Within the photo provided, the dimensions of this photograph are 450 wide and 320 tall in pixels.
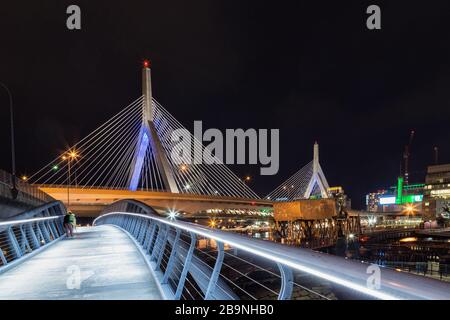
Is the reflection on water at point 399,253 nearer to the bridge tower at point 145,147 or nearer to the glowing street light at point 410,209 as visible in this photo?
the bridge tower at point 145,147

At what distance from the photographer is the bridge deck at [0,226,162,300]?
4.56 metres

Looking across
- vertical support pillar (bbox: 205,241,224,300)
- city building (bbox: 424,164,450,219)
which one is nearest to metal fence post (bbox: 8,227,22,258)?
vertical support pillar (bbox: 205,241,224,300)

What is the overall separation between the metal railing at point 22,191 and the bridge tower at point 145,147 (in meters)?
13.2

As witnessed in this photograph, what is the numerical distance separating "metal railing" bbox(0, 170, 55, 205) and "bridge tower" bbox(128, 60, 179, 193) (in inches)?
518

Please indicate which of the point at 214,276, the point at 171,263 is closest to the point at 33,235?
the point at 171,263

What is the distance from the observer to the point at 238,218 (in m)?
87.0

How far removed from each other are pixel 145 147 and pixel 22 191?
74.2 ft

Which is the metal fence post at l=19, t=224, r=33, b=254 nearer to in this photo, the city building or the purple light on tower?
the purple light on tower

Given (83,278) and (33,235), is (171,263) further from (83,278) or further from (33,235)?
(33,235)

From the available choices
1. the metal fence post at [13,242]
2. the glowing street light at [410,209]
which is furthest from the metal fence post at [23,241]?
the glowing street light at [410,209]

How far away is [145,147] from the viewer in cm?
4703

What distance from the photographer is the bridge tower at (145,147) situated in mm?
42287

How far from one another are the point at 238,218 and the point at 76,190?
1916 inches
